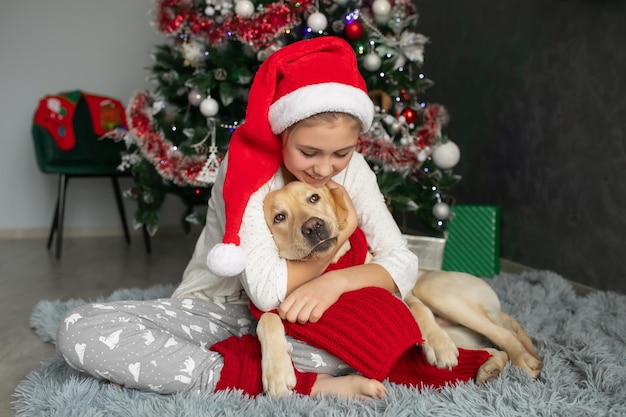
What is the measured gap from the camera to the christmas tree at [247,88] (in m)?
2.80

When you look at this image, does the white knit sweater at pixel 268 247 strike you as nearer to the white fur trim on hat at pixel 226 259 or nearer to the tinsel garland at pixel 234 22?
the white fur trim on hat at pixel 226 259

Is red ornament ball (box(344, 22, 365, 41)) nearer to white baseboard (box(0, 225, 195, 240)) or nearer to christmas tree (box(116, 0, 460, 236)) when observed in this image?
christmas tree (box(116, 0, 460, 236))

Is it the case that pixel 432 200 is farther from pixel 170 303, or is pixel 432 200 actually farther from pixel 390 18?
pixel 170 303

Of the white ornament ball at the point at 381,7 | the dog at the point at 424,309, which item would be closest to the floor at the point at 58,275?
the dog at the point at 424,309

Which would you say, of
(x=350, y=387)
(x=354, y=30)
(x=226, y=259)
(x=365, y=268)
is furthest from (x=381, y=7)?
(x=350, y=387)

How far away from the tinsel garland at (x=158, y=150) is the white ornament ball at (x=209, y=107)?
0.22 meters

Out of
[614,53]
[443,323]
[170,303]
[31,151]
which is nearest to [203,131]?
[170,303]

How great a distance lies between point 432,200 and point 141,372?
2.05 meters

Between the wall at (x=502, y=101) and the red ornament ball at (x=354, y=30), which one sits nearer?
the wall at (x=502, y=101)

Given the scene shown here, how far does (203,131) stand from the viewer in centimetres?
286

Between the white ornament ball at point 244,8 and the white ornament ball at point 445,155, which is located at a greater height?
the white ornament ball at point 244,8

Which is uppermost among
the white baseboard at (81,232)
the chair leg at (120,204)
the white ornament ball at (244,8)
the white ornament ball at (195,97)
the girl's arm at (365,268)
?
the white ornament ball at (244,8)

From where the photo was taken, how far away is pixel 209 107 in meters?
2.79

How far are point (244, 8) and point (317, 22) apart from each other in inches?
13.7
